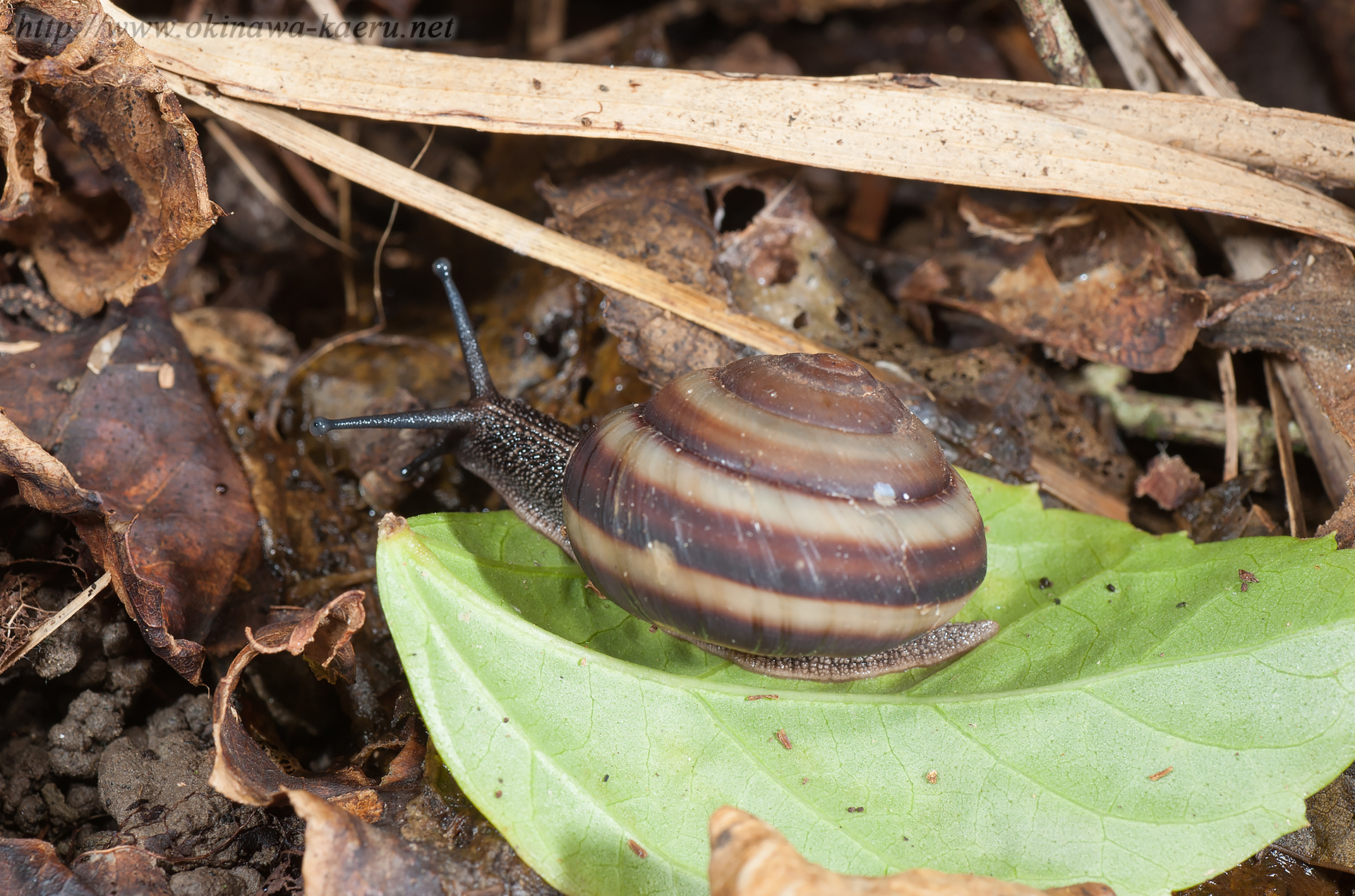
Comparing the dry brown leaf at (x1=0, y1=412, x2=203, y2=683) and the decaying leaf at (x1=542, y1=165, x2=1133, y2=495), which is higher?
the decaying leaf at (x1=542, y1=165, x2=1133, y2=495)

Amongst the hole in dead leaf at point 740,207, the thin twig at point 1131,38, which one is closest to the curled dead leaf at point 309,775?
the hole in dead leaf at point 740,207

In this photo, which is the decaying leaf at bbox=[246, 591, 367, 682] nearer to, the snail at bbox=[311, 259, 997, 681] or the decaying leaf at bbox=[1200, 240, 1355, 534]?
the snail at bbox=[311, 259, 997, 681]

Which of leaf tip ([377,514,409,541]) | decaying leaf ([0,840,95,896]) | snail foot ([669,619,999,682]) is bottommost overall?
decaying leaf ([0,840,95,896])

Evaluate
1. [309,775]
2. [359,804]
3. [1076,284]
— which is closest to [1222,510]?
[1076,284]

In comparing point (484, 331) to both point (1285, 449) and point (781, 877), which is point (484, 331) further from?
point (1285, 449)

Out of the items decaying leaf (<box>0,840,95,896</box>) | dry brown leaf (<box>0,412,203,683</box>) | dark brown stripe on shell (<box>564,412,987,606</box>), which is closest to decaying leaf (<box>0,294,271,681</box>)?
dry brown leaf (<box>0,412,203,683</box>)

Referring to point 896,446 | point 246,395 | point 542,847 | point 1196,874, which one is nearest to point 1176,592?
point 1196,874

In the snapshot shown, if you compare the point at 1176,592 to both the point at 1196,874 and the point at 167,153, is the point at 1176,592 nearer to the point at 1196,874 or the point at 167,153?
the point at 1196,874

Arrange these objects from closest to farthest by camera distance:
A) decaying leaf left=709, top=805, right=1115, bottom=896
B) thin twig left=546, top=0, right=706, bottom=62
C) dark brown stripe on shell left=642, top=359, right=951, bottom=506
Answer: decaying leaf left=709, top=805, right=1115, bottom=896 < dark brown stripe on shell left=642, top=359, right=951, bottom=506 < thin twig left=546, top=0, right=706, bottom=62
